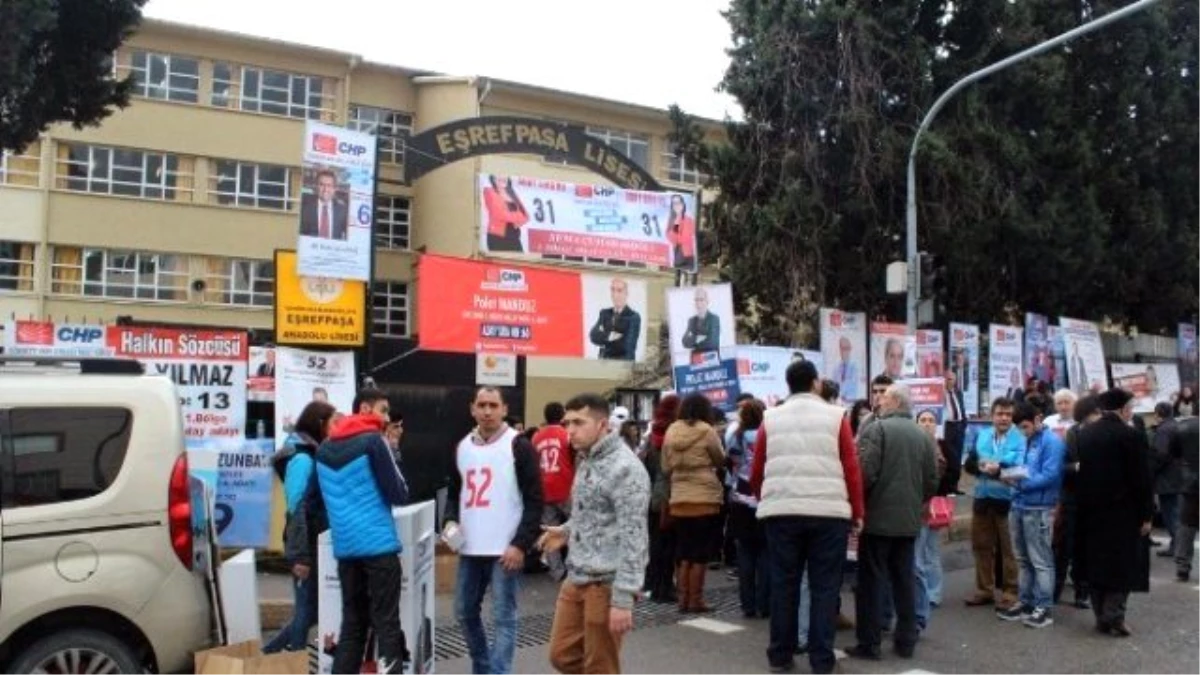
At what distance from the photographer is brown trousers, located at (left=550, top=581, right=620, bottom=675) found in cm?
543

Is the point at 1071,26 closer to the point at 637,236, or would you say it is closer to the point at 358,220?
the point at 637,236

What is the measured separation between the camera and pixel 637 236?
16188 mm

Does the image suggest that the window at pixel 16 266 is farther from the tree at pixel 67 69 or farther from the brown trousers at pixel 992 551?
the brown trousers at pixel 992 551

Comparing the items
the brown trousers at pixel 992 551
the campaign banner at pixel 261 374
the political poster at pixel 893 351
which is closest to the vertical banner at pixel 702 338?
the political poster at pixel 893 351

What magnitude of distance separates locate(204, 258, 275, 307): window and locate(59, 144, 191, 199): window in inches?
104

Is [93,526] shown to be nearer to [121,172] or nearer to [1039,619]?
[1039,619]

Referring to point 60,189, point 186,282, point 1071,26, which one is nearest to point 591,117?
point 186,282

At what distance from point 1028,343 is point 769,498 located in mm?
13573

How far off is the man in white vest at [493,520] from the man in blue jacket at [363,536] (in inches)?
19.1

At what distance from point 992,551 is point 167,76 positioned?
32.9 meters

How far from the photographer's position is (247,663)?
17.7 feet

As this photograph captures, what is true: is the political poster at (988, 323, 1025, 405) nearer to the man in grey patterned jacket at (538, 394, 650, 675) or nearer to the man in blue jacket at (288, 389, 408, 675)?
the man in grey patterned jacket at (538, 394, 650, 675)

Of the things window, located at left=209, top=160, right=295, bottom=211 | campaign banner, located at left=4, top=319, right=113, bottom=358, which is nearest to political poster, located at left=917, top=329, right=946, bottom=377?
campaign banner, located at left=4, top=319, right=113, bottom=358

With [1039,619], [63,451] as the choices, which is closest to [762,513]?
[1039,619]
